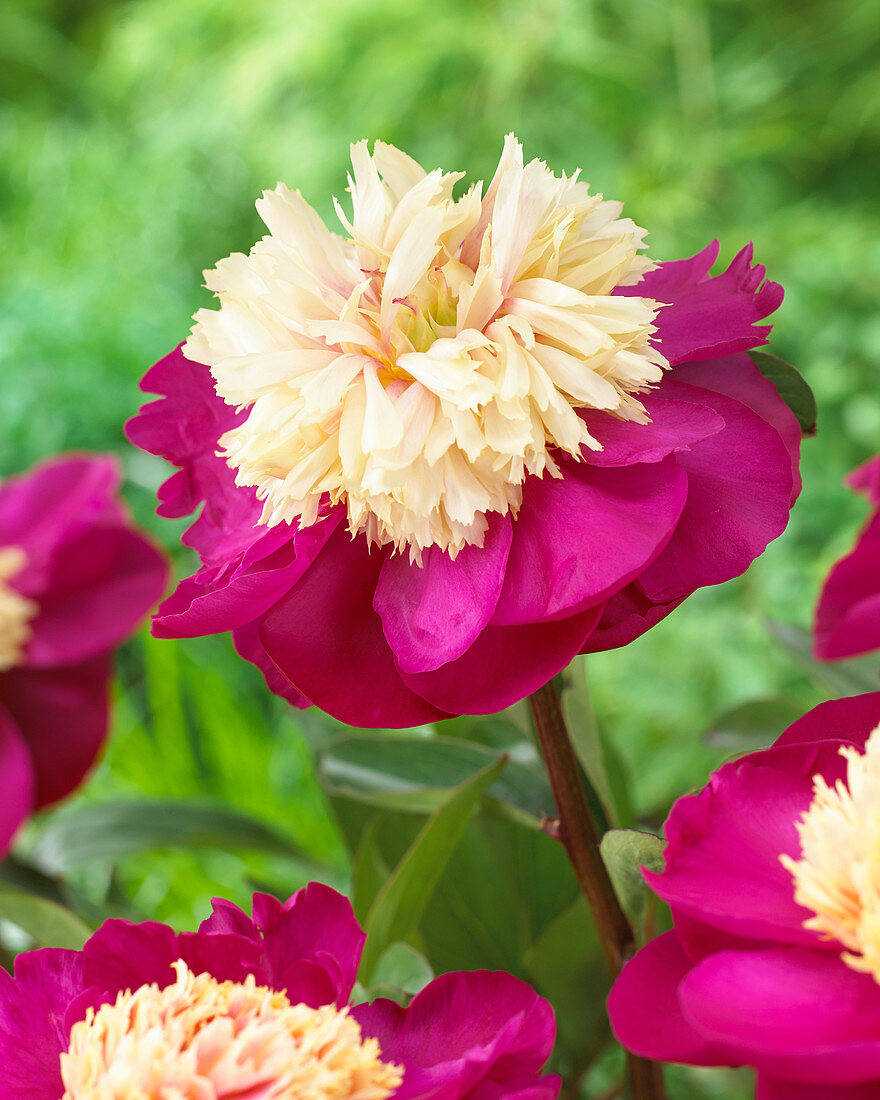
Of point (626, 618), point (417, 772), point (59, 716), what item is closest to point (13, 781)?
point (59, 716)

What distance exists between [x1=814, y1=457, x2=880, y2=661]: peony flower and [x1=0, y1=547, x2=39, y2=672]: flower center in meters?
0.28

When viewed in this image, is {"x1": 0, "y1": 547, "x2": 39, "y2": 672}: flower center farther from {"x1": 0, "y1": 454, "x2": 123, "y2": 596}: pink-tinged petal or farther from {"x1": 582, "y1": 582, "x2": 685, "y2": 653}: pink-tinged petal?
{"x1": 582, "y1": 582, "x2": 685, "y2": 653}: pink-tinged petal

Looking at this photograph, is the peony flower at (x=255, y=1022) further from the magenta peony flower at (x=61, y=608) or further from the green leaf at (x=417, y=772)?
the magenta peony flower at (x=61, y=608)

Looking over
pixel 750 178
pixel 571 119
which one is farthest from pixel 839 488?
pixel 571 119

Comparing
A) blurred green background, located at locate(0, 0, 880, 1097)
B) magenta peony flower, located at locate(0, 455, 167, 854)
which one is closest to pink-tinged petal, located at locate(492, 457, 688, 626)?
→ magenta peony flower, located at locate(0, 455, 167, 854)

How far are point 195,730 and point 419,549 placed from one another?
66cm

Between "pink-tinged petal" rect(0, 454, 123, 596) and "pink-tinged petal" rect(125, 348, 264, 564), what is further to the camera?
"pink-tinged petal" rect(0, 454, 123, 596)

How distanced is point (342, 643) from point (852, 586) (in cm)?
9

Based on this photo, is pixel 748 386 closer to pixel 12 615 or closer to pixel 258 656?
pixel 258 656

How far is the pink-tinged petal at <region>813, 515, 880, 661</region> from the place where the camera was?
17 centimetres

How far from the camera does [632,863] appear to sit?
17 centimetres

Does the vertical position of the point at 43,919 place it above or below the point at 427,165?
below

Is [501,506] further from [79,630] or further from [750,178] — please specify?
[750,178]

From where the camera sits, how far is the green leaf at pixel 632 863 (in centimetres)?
16
